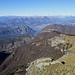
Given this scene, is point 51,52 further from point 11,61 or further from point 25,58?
point 11,61

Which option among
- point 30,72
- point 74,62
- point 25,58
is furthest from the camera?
point 25,58

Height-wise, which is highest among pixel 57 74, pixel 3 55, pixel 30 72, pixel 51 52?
pixel 57 74

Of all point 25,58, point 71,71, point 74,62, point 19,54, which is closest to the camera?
point 71,71

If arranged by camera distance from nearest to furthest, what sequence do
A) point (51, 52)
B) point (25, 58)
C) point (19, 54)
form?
point (51, 52) < point (25, 58) < point (19, 54)

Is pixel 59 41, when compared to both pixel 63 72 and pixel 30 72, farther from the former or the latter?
pixel 63 72

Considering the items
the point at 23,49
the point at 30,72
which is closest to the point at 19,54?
the point at 23,49

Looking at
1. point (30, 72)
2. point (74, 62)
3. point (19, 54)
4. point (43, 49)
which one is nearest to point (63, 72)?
point (74, 62)

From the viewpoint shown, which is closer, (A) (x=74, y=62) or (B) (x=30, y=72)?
(A) (x=74, y=62)

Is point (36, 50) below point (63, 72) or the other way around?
below

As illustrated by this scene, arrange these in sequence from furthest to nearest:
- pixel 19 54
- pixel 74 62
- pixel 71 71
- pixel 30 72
Result: pixel 19 54 → pixel 30 72 → pixel 74 62 → pixel 71 71
